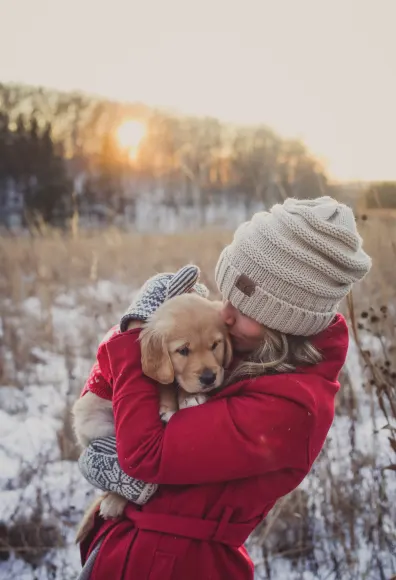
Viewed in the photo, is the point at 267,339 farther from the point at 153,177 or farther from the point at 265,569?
the point at 153,177

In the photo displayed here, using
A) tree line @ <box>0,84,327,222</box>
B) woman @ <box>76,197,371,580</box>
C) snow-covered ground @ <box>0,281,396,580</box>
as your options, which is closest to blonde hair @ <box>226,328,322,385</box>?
woman @ <box>76,197,371,580</box>

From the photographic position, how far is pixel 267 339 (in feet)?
6.15

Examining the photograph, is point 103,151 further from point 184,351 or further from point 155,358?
point 155,358

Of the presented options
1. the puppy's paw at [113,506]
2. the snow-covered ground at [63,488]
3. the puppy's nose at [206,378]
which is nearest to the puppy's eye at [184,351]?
the puppy's nose at [206,378]

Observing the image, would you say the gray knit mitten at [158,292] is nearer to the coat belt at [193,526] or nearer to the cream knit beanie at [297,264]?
the cream knit beanie at [297,264]

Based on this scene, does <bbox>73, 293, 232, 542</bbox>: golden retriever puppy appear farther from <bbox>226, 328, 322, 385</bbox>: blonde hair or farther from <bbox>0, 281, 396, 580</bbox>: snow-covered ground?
A: <bbox>0, 281, 396, 580</bbox>: snow-covered ground

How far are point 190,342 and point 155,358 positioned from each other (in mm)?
267

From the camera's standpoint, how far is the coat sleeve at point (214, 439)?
1635 millimetres

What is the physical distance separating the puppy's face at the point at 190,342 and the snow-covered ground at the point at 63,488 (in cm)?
175

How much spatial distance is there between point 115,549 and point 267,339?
2.53 feet

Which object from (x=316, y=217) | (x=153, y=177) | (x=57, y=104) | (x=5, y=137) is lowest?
(x=153, y=177)

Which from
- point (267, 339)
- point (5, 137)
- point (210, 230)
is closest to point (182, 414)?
point (267, 339)

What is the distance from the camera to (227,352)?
6.94ft

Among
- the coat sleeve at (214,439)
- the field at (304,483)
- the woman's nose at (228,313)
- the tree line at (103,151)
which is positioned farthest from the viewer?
the tree line at (103,151)
